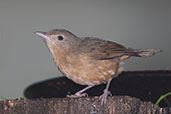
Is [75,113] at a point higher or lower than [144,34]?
higher

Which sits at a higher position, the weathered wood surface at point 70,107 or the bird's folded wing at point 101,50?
the bird's folded wing at point 101,50

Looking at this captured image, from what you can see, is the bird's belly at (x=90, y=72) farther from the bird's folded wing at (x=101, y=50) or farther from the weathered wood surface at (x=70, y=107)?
the weathered wood surface at (x=70, y=107)

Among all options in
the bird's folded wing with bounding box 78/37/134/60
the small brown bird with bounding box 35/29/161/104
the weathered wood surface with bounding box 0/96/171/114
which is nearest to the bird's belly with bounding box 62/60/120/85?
the small brown bird with bounding box 35/29/161/104

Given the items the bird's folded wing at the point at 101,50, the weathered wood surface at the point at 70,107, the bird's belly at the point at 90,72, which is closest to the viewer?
the weathered wood surface at the point at 70,107

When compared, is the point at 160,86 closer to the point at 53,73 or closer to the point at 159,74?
the point at 159,74

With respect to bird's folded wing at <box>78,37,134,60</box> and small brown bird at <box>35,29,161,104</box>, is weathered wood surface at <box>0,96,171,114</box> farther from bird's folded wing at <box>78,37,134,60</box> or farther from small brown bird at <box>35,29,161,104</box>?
bird's folded wing at <box>78,37,134,60</box>

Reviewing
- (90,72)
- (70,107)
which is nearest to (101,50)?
(90,72)

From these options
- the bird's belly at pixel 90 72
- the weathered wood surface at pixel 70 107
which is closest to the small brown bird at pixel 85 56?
the bird's belly at pixel 90 72

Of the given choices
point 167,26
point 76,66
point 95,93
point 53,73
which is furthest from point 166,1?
point 76,66
